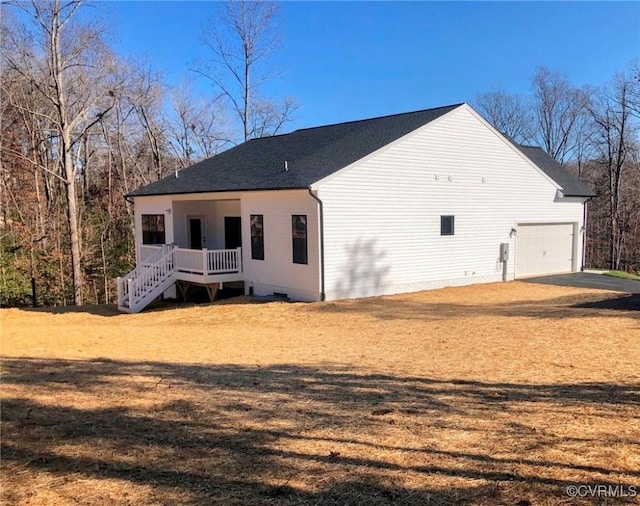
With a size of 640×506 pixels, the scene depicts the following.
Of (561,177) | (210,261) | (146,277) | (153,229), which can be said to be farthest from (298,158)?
(561,177)

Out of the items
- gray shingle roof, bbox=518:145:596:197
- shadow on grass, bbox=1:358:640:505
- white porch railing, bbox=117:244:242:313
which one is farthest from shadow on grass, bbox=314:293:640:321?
gray shingle roof, bbox=518:145:596:197

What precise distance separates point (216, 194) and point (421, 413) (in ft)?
45.3

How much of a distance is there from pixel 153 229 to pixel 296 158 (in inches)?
276

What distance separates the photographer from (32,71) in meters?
24.1

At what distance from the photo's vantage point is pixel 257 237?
16.7 meters

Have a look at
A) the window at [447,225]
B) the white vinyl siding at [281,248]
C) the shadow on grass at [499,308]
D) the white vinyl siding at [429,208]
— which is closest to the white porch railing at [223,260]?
Result: the white vinyl siding at [281,248]

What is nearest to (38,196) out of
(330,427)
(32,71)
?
(32,71)

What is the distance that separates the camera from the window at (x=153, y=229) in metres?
20.1

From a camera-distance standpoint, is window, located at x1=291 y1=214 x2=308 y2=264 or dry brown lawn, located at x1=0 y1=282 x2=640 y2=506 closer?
dry brown lawn, located at x1=0 y1=282 x2=640 y2=506

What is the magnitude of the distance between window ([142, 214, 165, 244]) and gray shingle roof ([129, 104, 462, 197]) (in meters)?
1.00

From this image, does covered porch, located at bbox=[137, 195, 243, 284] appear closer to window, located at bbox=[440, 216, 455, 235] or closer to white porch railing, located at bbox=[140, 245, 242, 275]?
white porch railing, located at bbox=[140, 245, 242, 275]

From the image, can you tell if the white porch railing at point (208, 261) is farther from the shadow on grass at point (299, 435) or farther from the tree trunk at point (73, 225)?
the shadow on grass at point (299, 435)

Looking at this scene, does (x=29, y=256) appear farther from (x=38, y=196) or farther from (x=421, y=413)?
(x=421, y=413)

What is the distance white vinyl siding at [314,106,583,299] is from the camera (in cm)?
1518
